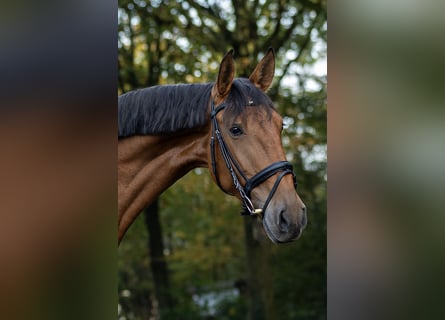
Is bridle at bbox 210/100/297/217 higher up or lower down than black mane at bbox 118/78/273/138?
lower down

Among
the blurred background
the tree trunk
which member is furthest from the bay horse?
the tree trunk

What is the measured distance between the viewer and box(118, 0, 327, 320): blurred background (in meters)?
7.46

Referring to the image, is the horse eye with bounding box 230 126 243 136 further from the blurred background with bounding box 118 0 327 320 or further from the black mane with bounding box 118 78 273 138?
the blurred background with bounding box 118 0 327 320

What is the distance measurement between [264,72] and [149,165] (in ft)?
2.76

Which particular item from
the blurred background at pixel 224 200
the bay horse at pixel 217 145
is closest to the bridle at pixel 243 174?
the bay horse at pixel 217 145

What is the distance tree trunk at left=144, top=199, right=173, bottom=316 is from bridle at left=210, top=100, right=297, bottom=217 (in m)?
5.04

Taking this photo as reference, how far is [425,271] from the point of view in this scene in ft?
4.03

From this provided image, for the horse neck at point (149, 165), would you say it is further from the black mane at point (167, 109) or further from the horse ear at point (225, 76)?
the horse ear at point (225, 76)

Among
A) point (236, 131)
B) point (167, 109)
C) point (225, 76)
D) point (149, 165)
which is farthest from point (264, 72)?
point (149, 165)

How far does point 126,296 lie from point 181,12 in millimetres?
4173

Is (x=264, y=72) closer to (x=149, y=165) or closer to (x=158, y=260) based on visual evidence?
(x=149, y=165)

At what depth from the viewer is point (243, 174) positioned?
2.82 m

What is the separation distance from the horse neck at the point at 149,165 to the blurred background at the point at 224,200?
433 cm

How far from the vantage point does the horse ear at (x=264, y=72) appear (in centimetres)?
311
